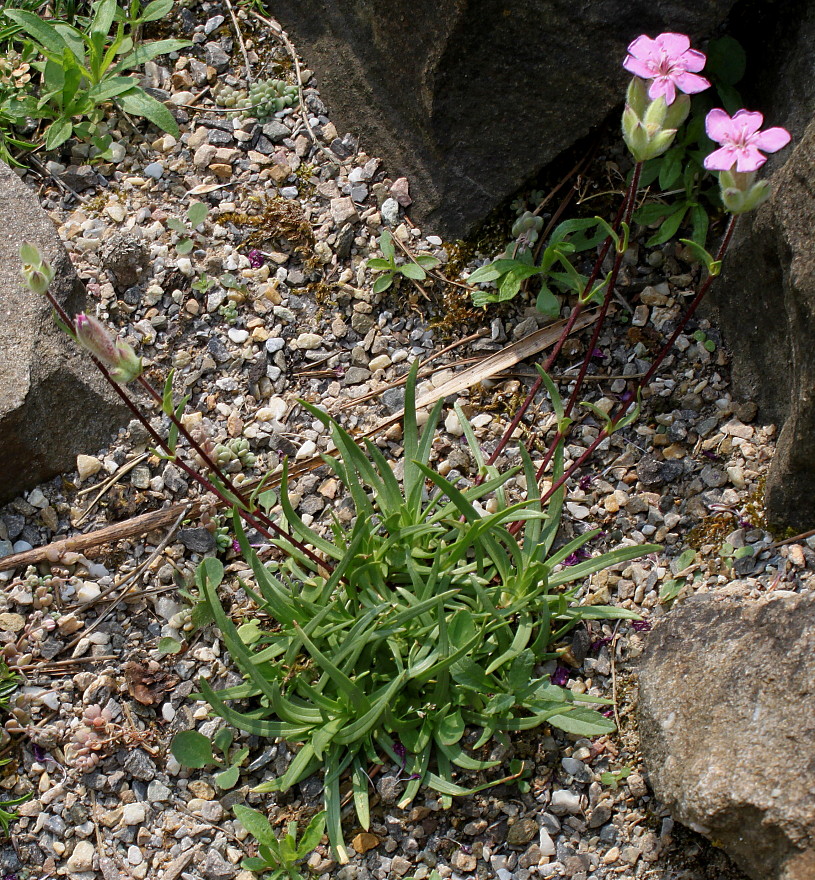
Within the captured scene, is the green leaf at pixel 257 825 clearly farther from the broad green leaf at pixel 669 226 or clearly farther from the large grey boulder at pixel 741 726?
the broad green leaf at pixel 669 226

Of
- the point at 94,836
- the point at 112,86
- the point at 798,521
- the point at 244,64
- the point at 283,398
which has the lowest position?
the point at 798,521

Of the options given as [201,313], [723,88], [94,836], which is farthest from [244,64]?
[94,836]

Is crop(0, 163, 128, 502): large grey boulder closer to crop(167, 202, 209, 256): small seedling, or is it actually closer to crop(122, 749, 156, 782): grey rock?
crop(167, 202, 209, 256): small seedling

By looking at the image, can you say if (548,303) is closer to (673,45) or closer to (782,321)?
(782,321)

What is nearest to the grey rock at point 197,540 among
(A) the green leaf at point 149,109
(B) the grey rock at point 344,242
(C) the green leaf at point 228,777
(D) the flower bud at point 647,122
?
(C) the green leaf at point 228,777

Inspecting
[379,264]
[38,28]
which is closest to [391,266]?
[379,264]

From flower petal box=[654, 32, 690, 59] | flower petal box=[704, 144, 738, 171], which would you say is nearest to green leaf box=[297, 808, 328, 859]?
flower petal box=[704, 144, 738, 171]

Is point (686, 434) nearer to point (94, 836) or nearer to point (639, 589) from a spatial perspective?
→ point (639, 589)
